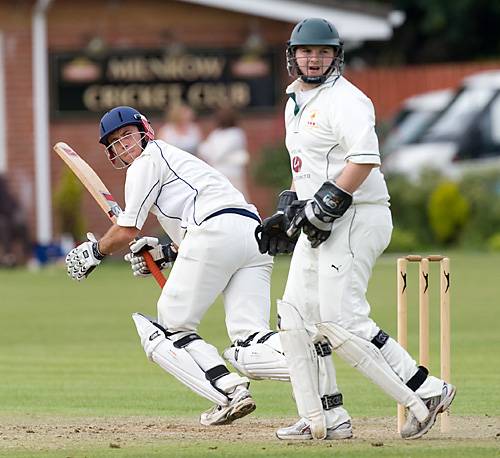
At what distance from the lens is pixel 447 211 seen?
22.2 meters

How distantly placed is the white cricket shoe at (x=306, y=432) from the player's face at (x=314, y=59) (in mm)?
1634

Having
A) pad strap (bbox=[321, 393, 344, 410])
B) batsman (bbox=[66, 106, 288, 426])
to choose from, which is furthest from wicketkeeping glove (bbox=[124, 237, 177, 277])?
pad strap (bbox=[321, 393, 344, 410])

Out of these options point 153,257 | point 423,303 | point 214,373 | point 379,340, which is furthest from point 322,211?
point 153,257

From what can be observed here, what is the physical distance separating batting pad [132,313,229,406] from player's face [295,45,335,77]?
1.56 m

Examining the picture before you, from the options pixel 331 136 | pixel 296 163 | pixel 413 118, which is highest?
pixel 331 136

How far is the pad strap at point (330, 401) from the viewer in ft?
25.3

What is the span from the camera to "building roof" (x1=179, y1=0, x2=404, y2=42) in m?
22.5

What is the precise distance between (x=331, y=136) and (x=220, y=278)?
44.8 inches

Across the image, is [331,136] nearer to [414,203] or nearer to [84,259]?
[84,259]

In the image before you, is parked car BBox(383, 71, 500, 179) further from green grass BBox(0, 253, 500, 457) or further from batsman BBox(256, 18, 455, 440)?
batsman BBox(256, 18, 455, 440)

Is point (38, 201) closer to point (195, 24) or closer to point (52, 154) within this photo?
point (52, 154)

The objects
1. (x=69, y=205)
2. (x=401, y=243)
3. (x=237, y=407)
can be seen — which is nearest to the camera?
(x=237, y=407)

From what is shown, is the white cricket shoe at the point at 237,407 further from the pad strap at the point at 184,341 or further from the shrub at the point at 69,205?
the shrub at the point at 69,205

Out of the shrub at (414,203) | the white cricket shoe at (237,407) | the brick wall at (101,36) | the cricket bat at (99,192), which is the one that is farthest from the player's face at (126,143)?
the shrub at (414,203)
